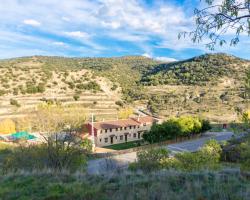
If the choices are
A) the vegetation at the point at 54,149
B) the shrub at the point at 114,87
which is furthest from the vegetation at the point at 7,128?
the shrub at the point at 114,87

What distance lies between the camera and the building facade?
184ft

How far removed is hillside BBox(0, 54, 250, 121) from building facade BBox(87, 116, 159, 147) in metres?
15.0

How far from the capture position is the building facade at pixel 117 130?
56125 mm

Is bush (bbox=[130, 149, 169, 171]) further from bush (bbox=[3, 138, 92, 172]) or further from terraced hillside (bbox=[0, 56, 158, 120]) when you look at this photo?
terraced hillside (bbox=[0, 56, 158, 120])

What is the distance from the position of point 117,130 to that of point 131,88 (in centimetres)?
4423

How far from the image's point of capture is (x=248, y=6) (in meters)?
6.61

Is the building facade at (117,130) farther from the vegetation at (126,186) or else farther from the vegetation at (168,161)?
the vegetation at (126,186)

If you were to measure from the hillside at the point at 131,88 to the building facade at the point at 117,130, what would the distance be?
15027 millimetres


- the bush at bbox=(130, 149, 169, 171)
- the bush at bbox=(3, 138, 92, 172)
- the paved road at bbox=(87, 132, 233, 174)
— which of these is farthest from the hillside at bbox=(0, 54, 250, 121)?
the bush at bbox=(130, 149, 169, 171)

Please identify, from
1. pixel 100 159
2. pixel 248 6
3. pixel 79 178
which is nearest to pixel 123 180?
pixel 79 178

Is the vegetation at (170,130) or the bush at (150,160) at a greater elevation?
Answer: the bush at (150,160)

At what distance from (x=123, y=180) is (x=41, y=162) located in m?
13.3

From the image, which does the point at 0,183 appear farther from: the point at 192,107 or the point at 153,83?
the point at 153,83

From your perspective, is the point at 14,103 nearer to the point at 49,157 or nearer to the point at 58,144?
the point at 58,144
